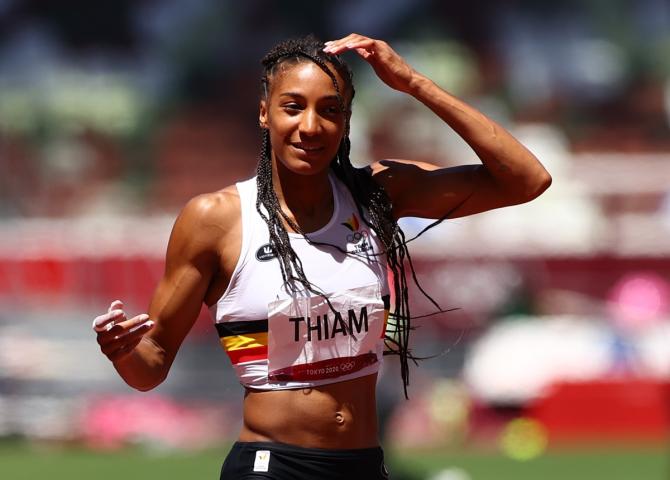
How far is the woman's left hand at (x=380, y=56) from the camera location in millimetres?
4359

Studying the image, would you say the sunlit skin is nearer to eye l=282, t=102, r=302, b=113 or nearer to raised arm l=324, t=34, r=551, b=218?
eye l=282, t=102, r=302, b=113

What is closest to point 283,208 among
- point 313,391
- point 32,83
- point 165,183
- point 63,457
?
point 313,391

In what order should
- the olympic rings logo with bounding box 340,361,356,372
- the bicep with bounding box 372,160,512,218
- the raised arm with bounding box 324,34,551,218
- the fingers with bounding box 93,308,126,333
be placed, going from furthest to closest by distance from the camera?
the bicep with bounding box 372,160,512,218 < the raised arm with bounding box 324,34,551,218 < the olympic rings logo with bounding box 340,361,356,372 < the fingers with bounding box 93,308,126,333

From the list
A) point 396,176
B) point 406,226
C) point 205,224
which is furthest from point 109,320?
point 406,226

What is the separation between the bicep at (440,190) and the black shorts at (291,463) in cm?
82

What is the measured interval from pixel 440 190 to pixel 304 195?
Result: 1.46 feet

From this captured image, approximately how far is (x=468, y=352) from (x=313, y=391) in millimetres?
10781

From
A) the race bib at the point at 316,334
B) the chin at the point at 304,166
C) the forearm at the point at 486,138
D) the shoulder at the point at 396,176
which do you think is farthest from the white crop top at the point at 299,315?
the forearm at the point at 486,138

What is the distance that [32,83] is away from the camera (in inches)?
914

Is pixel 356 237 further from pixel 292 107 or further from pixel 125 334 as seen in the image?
pixel 125 334

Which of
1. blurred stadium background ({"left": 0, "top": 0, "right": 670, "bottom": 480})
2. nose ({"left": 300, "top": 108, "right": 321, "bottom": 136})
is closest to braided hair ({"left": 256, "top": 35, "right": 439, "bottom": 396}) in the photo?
nose ({"left": 300, "top": 108, "right": 321, "bottom": 136})

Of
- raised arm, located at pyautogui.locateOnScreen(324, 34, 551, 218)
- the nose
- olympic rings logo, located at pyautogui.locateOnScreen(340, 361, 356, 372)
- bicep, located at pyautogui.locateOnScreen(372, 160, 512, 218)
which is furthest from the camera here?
bicep, located at pyautogui.locateOnScreen(372, 160, 512, 218)

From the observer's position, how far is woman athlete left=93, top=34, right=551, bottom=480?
4316 millimetres

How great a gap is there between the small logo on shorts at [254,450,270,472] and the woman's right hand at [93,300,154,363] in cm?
51
